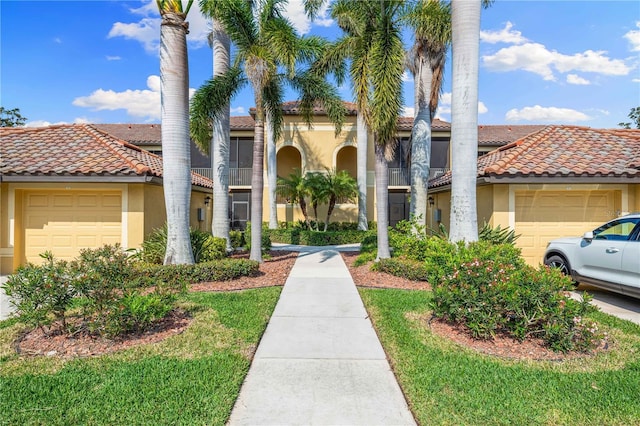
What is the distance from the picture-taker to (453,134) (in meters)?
8.12

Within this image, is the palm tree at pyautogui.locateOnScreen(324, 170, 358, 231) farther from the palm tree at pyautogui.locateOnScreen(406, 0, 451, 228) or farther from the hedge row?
the palm tree at pyautogui.locateOnScreen(406, 0, 451, 228)

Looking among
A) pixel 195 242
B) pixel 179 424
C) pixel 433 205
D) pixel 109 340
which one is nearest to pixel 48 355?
pixel 109 340

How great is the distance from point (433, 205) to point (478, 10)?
905 centimetres

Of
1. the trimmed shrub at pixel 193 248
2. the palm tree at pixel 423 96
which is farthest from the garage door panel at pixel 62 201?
the palm tree at pixel 423 96

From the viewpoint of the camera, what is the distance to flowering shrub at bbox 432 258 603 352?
4.45 m

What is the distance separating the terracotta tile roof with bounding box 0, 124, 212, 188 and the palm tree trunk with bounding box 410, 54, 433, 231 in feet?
26.8

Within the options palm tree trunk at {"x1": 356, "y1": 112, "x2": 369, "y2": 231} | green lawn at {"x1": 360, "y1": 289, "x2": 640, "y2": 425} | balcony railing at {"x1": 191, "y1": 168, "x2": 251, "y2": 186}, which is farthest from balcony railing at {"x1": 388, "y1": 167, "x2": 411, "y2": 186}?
green lawn at {"x1": 360, "y1": 289, "x2": 640, "y2": 425}

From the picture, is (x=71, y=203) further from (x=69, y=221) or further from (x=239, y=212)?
(x=239, y=212)

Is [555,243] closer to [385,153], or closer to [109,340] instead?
[385,153]

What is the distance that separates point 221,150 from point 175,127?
3.97 metres

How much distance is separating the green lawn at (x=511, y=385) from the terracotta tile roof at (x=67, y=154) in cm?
869

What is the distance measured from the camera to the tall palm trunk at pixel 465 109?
775 cm

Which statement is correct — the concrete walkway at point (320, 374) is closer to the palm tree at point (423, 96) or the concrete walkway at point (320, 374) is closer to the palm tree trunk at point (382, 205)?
the palm tree trunk at point (382, 205)

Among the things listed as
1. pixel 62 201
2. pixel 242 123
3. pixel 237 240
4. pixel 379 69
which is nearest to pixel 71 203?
pixel 62 201
